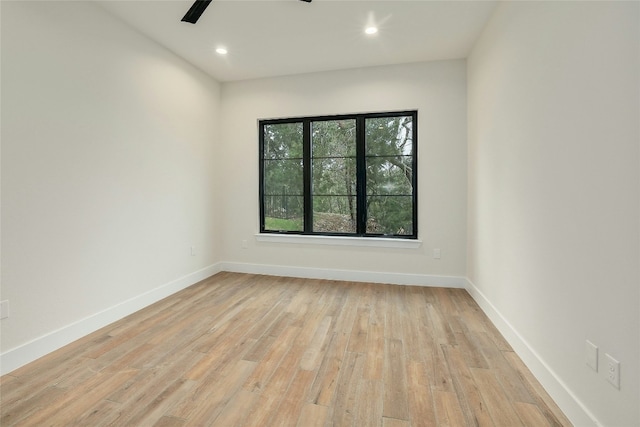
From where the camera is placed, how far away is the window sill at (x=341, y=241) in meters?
3.79

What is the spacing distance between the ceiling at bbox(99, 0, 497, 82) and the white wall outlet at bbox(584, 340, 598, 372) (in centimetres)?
265

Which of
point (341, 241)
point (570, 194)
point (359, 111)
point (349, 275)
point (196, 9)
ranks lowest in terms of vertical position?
point (349, 275)

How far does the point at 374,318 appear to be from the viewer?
9.14 feet

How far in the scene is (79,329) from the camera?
242 centimetres

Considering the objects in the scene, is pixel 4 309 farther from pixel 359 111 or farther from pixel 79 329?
pixel 359 111

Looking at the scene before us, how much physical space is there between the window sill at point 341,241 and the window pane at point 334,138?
44.4 inches

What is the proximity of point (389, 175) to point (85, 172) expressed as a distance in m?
3.17

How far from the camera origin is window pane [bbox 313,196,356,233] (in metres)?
4.09

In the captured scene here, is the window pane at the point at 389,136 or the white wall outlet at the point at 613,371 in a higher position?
the window pane at the point at 389,136

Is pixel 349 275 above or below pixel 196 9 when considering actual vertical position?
below

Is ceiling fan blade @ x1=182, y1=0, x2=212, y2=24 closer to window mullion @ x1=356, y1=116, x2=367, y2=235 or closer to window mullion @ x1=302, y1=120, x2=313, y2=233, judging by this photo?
window mullion @ x1=302, y1=120, x2=313, y2=233

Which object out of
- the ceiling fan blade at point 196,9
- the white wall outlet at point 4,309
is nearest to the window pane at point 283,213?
the ceiling fan blade at point 196,9

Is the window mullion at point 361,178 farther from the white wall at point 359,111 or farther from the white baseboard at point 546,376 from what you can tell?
the white baseboard at point 546,376

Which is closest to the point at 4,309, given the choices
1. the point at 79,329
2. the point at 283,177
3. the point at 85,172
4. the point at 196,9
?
the point at 79,329
